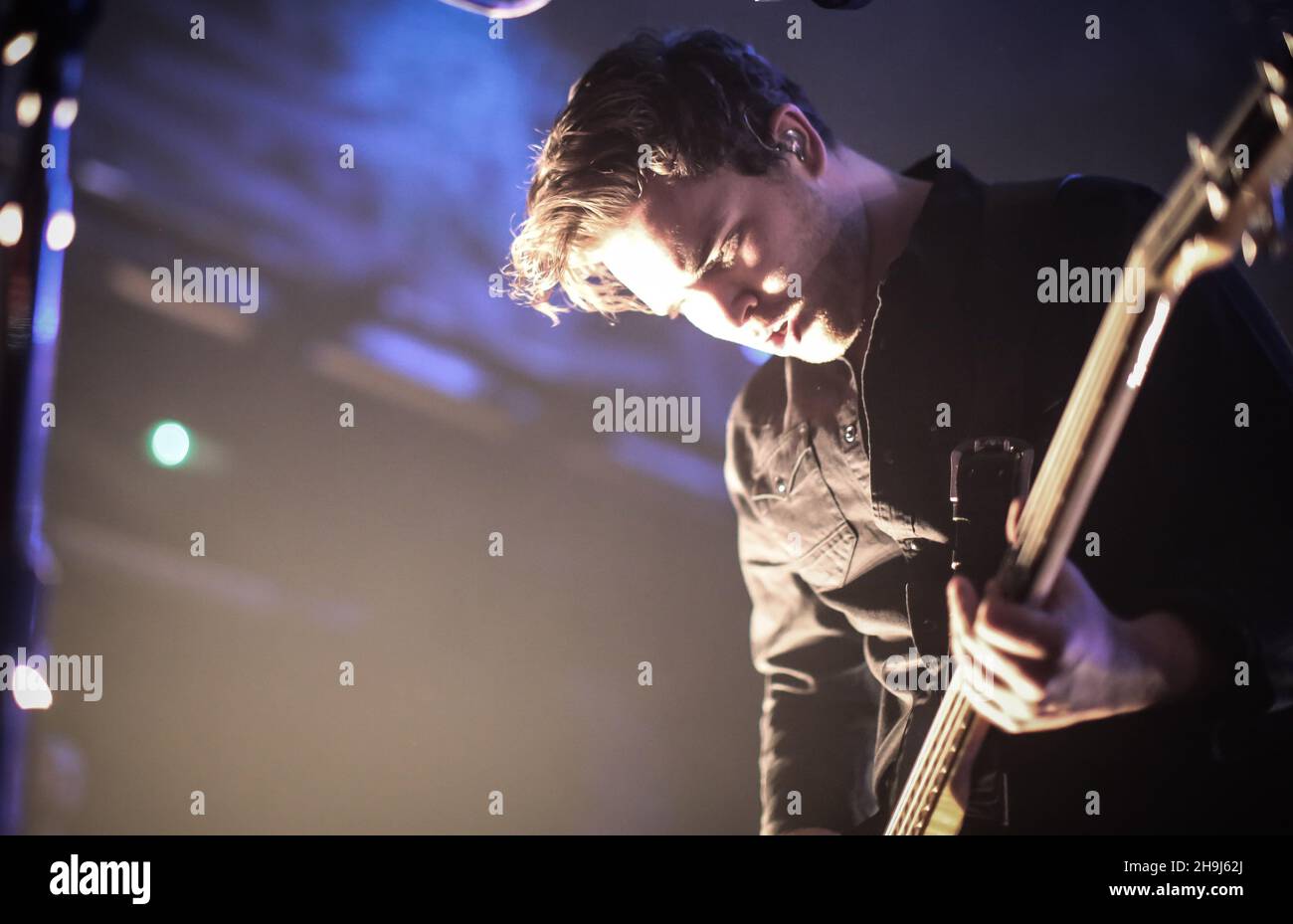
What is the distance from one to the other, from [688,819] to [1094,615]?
1.00 metres

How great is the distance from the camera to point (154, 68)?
75.2 inches

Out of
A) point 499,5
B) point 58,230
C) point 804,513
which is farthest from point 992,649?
point 58,230

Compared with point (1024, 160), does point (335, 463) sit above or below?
below

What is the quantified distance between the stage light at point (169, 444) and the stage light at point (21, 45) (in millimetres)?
755

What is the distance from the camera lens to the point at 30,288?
1.22 meters

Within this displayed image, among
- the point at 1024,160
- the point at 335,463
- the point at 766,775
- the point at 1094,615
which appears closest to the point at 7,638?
the point at 335,463

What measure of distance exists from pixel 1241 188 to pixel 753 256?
0.61 m

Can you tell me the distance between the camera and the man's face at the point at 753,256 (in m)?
1.37

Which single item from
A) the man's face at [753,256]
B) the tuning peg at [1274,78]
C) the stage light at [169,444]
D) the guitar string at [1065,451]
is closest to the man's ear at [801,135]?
the man's face at [753,256]

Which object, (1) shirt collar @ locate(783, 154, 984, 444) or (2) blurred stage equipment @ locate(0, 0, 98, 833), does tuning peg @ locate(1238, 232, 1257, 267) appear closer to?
(1) shirt collar @ locate(783, 154, 984, 444)

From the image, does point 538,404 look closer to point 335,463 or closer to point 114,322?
point 335,463

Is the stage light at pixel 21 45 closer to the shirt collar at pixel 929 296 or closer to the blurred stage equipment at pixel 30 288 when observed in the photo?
the blurred stage equipment at pixel 30 288
